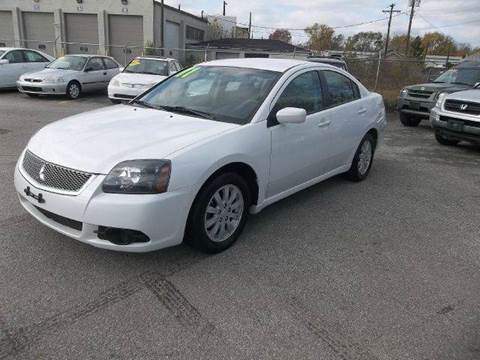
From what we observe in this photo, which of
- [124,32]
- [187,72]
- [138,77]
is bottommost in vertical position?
[138,77]

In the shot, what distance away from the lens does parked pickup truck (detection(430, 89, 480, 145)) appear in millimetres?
7898

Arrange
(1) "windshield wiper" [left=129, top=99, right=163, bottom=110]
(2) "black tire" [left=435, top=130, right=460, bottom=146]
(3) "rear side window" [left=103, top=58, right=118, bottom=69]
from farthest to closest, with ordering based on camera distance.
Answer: (3) "rear side window" [left=103, top=58, right=118, bottom=69] → (2) "black tire" [left=435, top=130, right=460, bottom=146] → (1) "windshield wiper" [left=129, top=99, right=163, bottom=110]

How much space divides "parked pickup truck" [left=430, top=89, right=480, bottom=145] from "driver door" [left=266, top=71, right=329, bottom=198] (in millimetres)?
4552

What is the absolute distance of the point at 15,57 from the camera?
46.1 ft

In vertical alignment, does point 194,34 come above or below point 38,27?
above

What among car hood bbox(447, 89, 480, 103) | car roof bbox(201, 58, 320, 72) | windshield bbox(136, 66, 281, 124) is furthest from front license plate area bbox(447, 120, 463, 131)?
windshield bbox(136, 66, 281, 124)

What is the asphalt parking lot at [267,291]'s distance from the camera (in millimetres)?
2602

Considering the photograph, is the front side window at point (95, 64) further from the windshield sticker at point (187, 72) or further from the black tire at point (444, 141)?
the black tire at point (444, 141)

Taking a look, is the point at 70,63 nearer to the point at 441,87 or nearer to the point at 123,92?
the point at 123,92

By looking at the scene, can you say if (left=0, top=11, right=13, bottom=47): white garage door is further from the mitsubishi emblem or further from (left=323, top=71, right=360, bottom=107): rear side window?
the mitsubishi emblem

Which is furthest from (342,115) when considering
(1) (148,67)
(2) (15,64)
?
(2) (15,64)

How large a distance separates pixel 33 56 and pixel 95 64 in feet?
7.70

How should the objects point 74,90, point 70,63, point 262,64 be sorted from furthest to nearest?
point 70,63 → point 74,90 → point 262,64

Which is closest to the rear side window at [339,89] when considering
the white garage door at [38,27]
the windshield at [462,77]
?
the windshield at [462,77]
